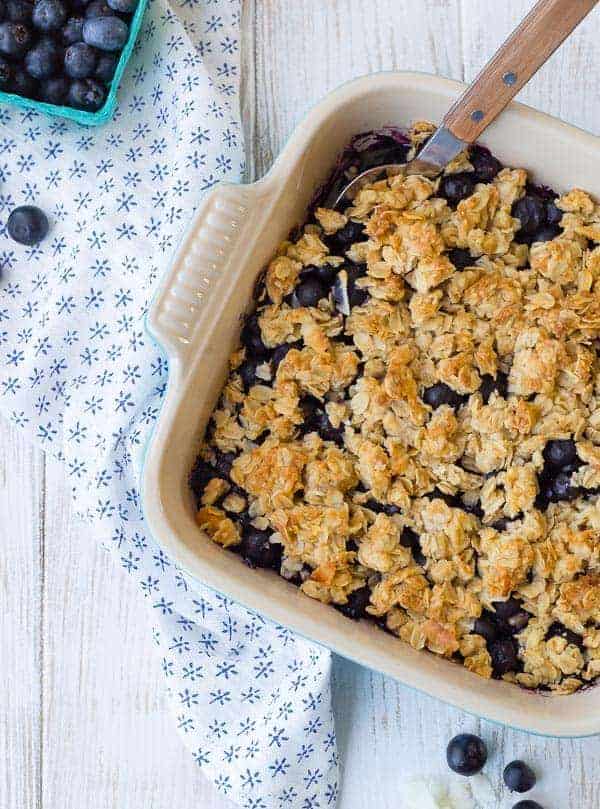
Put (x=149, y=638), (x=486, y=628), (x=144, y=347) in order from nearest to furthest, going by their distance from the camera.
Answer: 1. (x=486, y=628)
2. (x=144, y=347)
3. (x=149, y=638)

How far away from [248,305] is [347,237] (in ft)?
0.54

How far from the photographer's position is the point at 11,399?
162 cm

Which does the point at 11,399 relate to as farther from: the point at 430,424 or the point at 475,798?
the point at 475,798

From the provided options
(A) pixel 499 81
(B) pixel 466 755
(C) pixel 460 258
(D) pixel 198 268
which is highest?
(A) pixel 499 81

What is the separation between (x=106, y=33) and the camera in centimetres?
156

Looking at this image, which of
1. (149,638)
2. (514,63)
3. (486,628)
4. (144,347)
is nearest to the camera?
(514,63)

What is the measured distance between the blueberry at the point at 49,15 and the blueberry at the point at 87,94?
0.09m

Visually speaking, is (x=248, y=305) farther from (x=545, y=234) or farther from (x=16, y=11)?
(x=16, y=11)

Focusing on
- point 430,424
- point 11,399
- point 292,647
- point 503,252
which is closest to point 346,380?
point 430,424

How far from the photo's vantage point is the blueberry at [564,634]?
4.60 ft

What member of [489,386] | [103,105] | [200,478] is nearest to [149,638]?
[200,478]

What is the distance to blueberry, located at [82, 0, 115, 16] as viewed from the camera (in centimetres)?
158

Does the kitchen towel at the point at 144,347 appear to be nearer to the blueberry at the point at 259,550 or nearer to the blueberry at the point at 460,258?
the blueberry at the point at 259,550

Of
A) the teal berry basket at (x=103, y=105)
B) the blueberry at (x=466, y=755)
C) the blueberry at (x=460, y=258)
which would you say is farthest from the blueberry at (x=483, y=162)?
the blueberry at (x=466, y=755)
